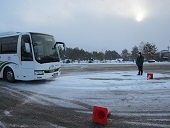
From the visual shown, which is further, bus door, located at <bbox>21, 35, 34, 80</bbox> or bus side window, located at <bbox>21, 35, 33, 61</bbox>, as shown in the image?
bus door, located at <bbox>21, 35, 34, 80</bbox>

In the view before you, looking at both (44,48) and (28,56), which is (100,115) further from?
(44,48)

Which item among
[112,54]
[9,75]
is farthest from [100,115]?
[112,54]

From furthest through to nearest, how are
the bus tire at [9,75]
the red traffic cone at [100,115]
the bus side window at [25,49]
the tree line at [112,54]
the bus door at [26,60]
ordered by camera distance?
1. the tree line at [112,54]
2. the bus tire at [9,75]
3. the bus door at [26,60]
4. the bus side window at [25,49]
5. the red traffic cone at [100,115]

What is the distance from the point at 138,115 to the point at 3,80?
10568 mm

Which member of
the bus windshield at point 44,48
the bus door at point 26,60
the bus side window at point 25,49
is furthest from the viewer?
the bus windshield at point 44,48

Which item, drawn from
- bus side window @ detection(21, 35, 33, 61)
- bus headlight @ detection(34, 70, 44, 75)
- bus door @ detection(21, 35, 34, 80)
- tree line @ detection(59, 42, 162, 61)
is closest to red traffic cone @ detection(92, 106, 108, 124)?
bus headlight @ detection(34, 70, 44, 75)

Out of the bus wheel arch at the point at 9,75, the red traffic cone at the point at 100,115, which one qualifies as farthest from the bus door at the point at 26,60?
the red traffic cone at the point at 100,115

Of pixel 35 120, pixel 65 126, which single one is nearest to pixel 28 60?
pixel 35 120

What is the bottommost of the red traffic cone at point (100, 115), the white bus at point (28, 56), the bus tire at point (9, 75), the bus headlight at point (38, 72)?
the red traffic cone at point (100, 115)

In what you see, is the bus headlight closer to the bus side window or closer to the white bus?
the white bus

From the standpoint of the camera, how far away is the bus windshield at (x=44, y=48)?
12008 mm

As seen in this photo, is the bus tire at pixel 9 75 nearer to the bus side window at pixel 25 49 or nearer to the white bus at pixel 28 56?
the white bus at pixel 28 56

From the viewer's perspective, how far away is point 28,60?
39.4 ft

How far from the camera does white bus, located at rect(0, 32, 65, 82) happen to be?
11.9 metres
